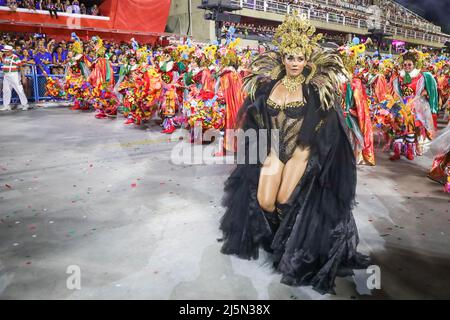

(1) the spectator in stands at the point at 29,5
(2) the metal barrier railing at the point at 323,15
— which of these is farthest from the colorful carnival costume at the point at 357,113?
(1) the spectator in stands at the point at 29,5

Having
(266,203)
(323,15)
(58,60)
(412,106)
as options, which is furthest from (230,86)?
(323,15)

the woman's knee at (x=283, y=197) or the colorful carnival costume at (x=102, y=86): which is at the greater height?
the colorful carnival costume at (x=102, y=86)

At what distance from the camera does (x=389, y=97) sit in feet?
21.4

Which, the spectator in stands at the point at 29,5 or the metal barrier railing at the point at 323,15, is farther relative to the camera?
the metal barrier railing at the point at 323,15

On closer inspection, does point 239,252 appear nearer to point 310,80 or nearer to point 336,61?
point 310,80

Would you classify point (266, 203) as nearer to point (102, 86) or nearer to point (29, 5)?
point (102, 86)

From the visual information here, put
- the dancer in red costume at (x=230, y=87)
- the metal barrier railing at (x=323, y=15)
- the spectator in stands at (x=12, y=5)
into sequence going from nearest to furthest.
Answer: the dancer in red costume at (x=230, y=87) < the spectator in stands at (x=12, y=5) < the metal barrier railing at (x=323, y=15)

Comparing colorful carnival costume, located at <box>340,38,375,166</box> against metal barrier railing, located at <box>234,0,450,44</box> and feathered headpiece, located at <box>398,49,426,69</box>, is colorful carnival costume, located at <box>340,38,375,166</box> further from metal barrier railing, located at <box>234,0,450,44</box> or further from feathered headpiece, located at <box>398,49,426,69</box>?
metal barrier railing, located at <box>234,0,450,44</box>

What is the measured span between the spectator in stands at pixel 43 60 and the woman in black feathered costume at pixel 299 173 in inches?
453

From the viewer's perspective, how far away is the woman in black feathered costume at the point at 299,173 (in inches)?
102

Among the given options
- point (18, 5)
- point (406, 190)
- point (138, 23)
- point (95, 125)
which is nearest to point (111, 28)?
point (138, 23)

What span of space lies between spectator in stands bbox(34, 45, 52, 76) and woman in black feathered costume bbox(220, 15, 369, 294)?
11.5 meters

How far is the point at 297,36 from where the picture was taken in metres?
2.68

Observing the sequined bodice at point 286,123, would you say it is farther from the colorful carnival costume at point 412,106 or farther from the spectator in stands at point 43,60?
the spectator in stands at point 43,60
